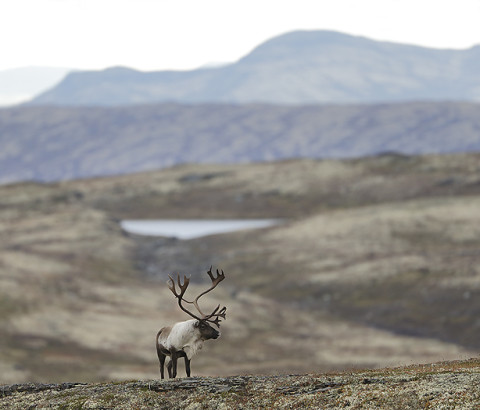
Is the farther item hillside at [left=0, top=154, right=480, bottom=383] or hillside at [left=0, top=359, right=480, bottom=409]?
hillside at [left=0, top=154, right=480, bottom=383]

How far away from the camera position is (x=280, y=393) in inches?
968

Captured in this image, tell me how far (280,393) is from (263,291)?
335 feet

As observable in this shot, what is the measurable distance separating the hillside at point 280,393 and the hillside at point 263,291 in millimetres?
51138

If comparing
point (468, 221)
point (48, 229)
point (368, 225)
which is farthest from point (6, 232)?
point (468, 221)

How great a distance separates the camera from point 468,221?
143250mm

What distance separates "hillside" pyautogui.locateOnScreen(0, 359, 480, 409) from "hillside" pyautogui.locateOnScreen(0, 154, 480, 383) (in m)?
51.1

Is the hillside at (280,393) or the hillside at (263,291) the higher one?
the hillside at (280,393)

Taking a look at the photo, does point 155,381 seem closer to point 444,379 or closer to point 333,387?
point 333,387

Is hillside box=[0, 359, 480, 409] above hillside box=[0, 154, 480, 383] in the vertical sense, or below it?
above

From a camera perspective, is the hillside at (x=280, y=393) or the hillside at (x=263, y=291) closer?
the hillside at (x=280, y=393)

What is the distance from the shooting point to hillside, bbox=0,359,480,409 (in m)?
22.7

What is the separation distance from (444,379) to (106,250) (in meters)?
130

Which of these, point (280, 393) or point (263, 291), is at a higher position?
point (280, 393)

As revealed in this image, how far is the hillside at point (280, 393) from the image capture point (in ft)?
74.5
